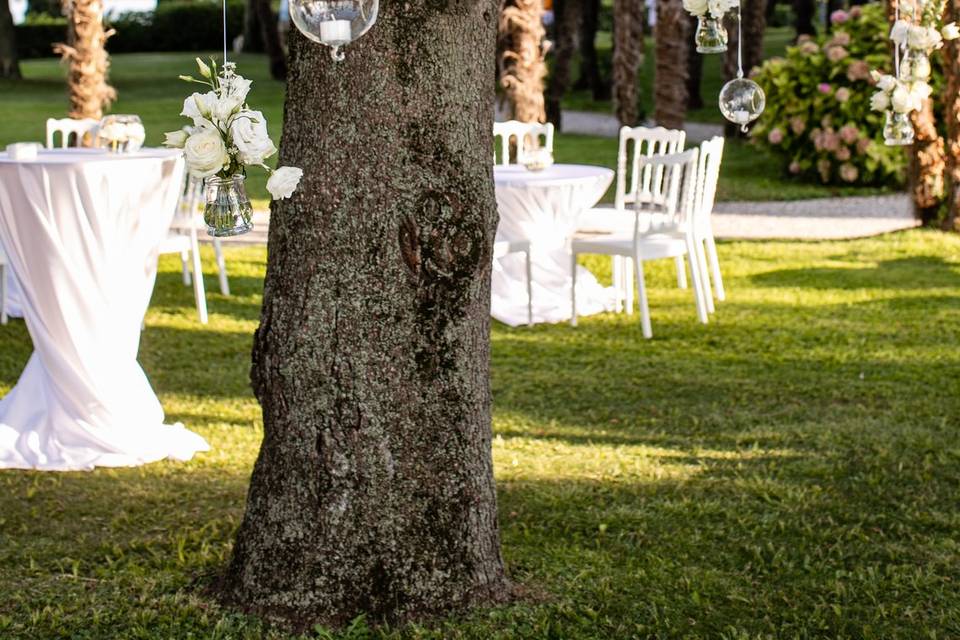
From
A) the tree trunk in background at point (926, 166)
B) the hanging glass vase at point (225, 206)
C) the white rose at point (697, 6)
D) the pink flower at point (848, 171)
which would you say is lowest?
the pink flower at point (848, 171)

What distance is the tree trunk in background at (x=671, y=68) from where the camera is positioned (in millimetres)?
12812

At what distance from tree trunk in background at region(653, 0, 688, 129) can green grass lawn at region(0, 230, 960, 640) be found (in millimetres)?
4870

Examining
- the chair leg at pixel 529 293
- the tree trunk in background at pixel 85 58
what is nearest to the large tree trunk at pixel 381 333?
the chair leg at pixel 529 293

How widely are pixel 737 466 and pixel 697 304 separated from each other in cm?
295

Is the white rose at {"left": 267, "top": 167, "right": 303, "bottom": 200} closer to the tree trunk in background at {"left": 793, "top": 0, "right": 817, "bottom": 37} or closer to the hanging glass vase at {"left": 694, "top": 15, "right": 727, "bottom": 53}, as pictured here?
the hanging glass vase at {"left": 694, "top": 15, "right": 727, "bottom": 53}

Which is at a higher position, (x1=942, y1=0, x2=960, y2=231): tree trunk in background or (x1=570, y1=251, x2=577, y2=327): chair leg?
(x1=942, y1=0, x2=960, y2=231): tree trunk in background

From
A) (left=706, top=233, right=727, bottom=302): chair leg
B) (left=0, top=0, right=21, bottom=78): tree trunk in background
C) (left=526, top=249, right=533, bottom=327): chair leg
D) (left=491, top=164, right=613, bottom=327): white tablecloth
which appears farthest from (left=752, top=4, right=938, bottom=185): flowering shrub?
(left=0, top=0, right=21, bottom=78): tree trunk in background

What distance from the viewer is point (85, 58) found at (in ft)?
36.6

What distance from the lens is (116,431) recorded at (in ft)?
17.6

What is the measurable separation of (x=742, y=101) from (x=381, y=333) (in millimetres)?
1482

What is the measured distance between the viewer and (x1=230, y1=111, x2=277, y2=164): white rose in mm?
3221

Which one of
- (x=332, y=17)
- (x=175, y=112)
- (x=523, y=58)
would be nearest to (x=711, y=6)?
(x=332, y=17)

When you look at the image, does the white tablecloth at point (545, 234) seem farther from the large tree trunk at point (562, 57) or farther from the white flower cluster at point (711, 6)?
the large tree trunk at point (562, 57)

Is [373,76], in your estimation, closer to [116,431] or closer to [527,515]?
[527,515]
